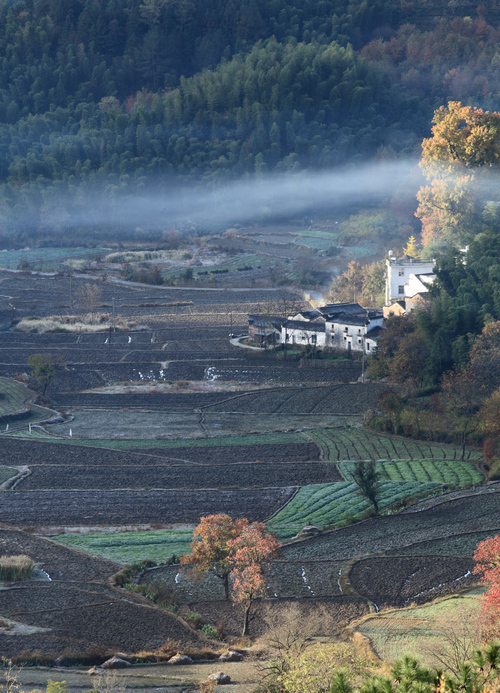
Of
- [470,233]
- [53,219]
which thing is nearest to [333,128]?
[53,219]

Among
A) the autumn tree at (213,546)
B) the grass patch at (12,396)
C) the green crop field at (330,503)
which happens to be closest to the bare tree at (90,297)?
the grass patch at (12,396)

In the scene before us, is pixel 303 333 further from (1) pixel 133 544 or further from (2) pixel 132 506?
(1) pixel 133 544

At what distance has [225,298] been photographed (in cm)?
5062

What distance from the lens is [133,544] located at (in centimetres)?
1869

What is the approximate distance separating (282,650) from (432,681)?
214 inches

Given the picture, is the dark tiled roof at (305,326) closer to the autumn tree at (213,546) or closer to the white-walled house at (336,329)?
the white-walled house at (336,329)

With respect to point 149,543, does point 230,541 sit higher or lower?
higher

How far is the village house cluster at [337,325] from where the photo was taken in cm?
3631

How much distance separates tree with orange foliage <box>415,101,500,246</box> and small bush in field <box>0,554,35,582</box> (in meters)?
29.0

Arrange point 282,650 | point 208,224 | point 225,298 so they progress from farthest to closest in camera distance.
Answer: point 208,224
point 225,298
point 282,650

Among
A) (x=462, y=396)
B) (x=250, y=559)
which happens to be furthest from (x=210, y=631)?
(x=462, y=396)

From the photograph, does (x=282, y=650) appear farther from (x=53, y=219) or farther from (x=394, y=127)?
(x=394, y=127)

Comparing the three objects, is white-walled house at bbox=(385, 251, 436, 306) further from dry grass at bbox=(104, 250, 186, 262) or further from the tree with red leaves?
the tree with red leaves

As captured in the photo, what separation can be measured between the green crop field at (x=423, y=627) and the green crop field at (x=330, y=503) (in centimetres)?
489
